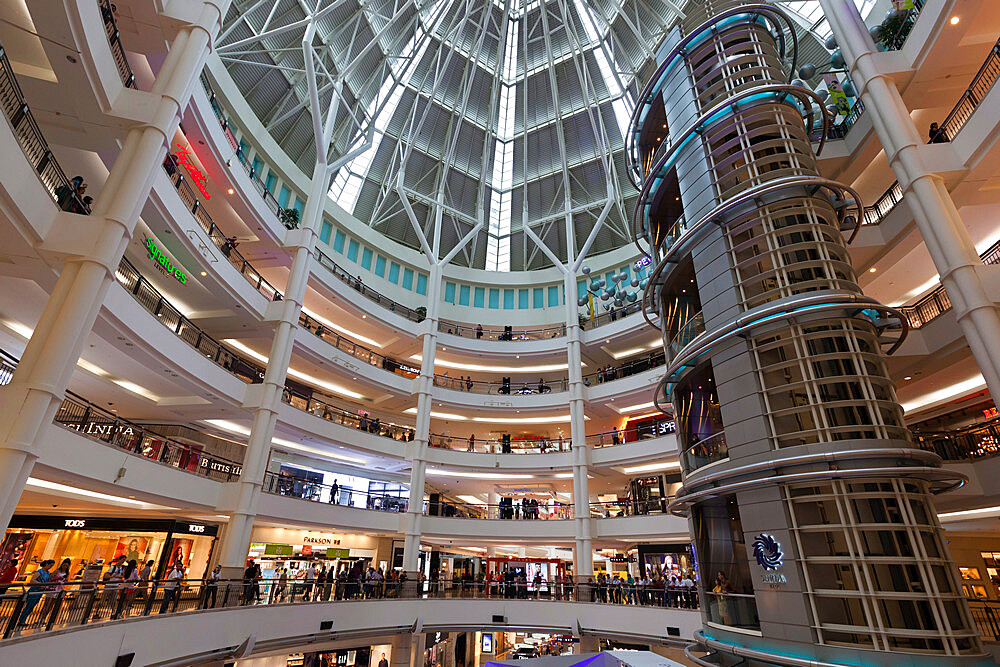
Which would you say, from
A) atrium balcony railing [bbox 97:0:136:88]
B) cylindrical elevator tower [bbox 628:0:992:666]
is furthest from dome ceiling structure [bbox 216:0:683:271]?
cylindrical elevator tower [bbox 628:0:992:666]

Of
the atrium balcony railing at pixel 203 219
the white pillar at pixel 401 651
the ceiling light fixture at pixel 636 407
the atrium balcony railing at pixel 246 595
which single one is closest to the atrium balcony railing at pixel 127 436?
the atrium balcony railing at pixel 246 595

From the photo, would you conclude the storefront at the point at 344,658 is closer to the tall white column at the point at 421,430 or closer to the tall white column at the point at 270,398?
the tall white column at the point at 421,430

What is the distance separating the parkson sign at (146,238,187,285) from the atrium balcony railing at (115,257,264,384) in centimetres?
86

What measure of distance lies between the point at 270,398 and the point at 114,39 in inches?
556

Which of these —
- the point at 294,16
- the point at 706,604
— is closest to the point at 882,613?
the point at 706,604

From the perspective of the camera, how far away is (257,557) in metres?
26.6

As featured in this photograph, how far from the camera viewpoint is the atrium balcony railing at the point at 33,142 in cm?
1034

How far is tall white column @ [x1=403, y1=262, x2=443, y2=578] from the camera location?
90.5 feet

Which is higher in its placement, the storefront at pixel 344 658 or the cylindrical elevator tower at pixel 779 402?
the cylindrical elevator tower at pixel 779 402

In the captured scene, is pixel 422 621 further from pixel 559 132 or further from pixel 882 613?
pixel 559 132

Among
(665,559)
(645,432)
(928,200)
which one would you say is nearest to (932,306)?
(928,200)

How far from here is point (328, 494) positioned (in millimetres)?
25078

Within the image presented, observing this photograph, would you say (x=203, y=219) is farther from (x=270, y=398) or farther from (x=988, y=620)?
(x=988, y=620)

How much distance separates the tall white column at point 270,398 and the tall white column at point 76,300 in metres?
11.0
